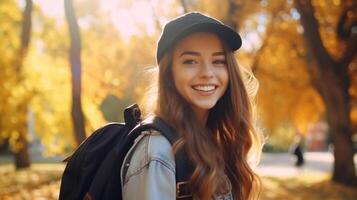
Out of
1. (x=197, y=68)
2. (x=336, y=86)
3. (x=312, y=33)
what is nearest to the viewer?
(x=197, y=68)

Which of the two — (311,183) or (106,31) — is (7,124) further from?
(311,183)

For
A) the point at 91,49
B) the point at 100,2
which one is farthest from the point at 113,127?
the point at 91,49

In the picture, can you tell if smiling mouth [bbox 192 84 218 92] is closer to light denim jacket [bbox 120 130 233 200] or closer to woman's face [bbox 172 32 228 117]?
woman's face [bbox 172 32 228 117]

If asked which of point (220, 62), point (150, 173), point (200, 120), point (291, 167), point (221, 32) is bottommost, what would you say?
point (291, 167)

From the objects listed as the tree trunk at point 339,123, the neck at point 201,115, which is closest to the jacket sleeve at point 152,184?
the neck at point 201,115

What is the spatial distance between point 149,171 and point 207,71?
0.66 m

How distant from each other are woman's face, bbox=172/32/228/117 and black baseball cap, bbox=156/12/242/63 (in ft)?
0.15

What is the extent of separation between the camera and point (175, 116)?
7.07 ft

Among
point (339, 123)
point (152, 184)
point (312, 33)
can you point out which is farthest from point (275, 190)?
point (152, 184)

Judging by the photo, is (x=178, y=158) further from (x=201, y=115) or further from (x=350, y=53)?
(x=350, y=53)

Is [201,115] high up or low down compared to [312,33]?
down

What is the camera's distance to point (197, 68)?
Answer: 229cm

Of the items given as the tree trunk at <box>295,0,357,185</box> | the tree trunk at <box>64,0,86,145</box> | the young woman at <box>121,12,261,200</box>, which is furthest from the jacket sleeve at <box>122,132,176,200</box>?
the tree trunk at <box>295,0,357,185</box>

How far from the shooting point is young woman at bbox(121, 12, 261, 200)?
1848 mm
